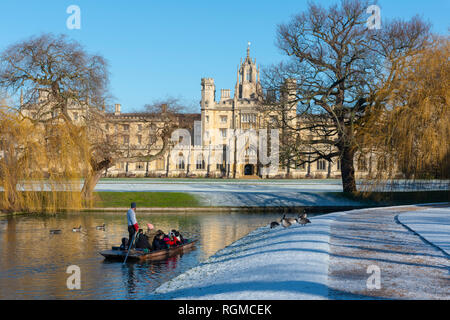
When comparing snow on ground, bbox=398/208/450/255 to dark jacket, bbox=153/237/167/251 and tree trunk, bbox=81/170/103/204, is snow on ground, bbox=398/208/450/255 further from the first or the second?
tree trunk, bbox=81/170/103/204

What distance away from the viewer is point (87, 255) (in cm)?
1555

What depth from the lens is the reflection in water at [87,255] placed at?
11445 millimetres

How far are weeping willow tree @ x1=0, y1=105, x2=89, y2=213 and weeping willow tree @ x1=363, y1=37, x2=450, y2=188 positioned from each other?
1511 centimetres


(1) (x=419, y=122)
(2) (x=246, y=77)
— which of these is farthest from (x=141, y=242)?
(2) (x=246, y=77)

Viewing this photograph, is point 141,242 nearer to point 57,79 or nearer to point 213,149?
point 57,79

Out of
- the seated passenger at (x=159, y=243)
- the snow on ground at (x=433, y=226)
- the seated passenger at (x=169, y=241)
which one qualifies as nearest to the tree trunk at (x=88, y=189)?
the seated passenger at (x=169, y=241)

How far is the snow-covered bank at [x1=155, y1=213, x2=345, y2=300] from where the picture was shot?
338 inches

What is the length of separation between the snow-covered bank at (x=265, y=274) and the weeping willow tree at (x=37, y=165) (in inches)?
522

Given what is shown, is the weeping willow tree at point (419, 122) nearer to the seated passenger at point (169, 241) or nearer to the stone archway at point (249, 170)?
the seated passenger at point (169, 241)

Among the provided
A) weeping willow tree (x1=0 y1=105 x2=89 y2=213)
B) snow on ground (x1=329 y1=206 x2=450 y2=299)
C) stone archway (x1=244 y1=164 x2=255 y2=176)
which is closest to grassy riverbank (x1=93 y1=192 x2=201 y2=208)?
weeping willow tree (x1=0 y1=105 x2=89 y2=213)

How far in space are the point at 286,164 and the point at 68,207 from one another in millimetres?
13597

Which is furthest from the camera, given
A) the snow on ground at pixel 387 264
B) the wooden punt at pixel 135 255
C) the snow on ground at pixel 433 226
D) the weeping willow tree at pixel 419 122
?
the weeping willow tree at pixel 419 122

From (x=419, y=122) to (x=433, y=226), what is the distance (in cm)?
905

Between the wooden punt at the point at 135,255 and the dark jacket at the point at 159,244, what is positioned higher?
the dark jacket at the point at 159,244
